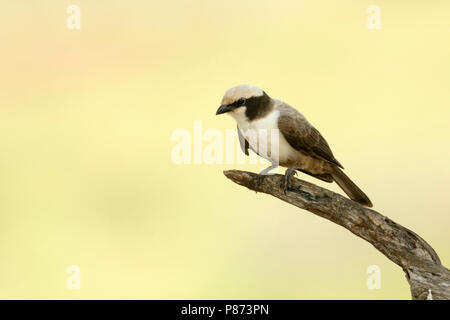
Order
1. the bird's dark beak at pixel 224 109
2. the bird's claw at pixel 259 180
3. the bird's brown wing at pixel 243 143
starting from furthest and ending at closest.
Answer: the bird's brown wing at pixel 243 143, the bird's claw at pixel 259 180, the bird's dark beak at pixel 224 109

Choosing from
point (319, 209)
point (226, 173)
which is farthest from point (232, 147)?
point (319, 209)

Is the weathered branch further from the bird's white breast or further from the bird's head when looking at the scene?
the bird's head

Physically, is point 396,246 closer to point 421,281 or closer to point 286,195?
point 421,281

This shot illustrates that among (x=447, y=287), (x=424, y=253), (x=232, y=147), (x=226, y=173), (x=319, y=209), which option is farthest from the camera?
(x=232, y=147)

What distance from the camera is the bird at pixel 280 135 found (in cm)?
655

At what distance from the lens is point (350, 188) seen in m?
6.76

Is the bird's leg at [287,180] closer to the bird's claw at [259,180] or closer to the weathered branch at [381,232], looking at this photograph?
the weathered branch at [381,232]

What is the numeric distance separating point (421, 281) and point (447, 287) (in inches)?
9.1

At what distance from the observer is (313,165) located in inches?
271

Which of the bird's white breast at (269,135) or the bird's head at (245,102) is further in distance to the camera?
the bird's white breast at (269,135)

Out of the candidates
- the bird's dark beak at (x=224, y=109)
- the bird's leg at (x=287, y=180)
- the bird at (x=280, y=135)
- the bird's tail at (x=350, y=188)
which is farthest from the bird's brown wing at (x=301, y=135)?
the bird's dark beak at (x=224, y=109)

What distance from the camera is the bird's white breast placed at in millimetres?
6598

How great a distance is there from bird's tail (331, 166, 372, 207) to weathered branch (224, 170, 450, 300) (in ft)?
1.20

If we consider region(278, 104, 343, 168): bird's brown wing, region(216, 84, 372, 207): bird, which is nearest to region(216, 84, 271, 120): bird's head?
region(216, 84, 372, 207): bird
